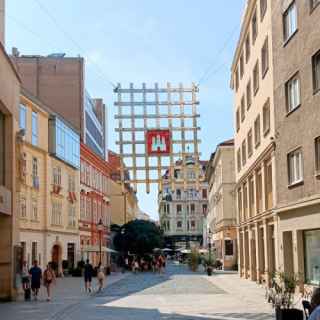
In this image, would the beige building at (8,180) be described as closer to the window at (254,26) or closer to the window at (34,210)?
the window at (254,26)

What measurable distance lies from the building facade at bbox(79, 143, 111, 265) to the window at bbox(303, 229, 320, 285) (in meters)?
36.6

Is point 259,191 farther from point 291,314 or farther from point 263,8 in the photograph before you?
point 291,314

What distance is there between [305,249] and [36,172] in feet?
95.1

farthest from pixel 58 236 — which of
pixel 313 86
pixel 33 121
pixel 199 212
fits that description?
pixel 199 212

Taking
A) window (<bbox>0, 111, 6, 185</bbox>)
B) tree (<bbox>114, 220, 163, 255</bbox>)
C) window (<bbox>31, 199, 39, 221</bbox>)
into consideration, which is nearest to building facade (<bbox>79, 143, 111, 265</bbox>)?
tree (<bbox>114, 220, 163, 255</bbox>)

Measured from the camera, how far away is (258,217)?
123 feet

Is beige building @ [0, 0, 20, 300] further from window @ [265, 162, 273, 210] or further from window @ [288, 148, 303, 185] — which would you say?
window @ [265, 162, 273, 210]

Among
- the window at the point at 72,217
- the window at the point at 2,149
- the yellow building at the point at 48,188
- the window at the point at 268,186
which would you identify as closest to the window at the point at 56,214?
the yellow building at the point at 48,188

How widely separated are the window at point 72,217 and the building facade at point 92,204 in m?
2.38

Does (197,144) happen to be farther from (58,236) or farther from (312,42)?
(58,236)

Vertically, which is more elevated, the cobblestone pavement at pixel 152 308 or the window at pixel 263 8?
the window at pixel 263 8

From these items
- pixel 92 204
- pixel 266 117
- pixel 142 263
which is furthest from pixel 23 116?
pixel 142 263

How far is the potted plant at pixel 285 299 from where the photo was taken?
14.9 metres

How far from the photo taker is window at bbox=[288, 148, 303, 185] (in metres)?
26.2
